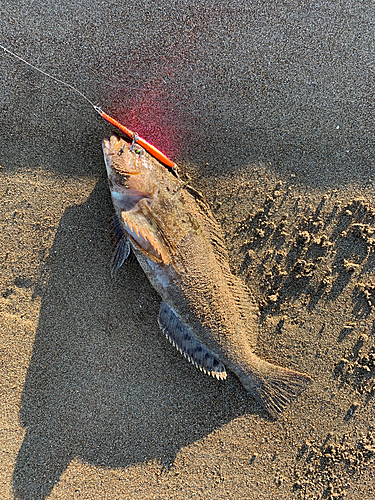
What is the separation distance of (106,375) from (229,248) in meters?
1.96

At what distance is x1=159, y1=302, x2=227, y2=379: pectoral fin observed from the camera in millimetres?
3344

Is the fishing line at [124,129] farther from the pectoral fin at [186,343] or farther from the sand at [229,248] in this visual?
the pectoral fin at [186,343]

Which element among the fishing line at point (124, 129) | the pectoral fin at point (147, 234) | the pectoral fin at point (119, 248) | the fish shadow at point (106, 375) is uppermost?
the fishing line at point (124, 129)

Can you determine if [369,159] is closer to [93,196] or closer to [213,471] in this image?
[93,196]

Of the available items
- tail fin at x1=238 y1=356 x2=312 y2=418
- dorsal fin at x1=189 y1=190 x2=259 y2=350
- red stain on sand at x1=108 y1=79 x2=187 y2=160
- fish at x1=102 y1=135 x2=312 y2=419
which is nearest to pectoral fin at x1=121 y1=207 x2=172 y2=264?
fish at x1=102 y1=135 x2=312 y2=419

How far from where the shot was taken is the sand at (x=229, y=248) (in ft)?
11.1

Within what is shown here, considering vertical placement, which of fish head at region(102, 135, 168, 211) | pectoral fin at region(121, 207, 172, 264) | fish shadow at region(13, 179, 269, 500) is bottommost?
fish shadow at region(13, 179, 269, 500)

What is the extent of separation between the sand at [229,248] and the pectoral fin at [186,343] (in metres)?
0.24

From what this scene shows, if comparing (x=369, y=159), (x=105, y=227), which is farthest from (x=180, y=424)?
(x=369, y=159)

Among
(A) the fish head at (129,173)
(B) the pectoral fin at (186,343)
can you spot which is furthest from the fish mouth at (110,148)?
(B) the pectoral fin at (186,343)

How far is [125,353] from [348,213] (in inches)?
113

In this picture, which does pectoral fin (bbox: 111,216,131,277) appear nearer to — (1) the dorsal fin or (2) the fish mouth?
(2) the fish mouth

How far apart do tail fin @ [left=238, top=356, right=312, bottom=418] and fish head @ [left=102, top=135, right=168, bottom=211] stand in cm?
212

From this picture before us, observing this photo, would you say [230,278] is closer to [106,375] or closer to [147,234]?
[147,234]
